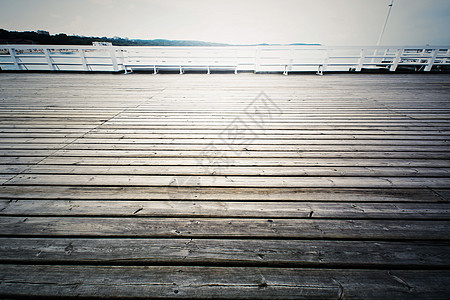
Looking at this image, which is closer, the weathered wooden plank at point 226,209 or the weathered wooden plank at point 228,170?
the weathered wooden plank at point 226,209

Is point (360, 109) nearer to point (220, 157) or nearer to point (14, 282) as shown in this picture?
point (220, 157)

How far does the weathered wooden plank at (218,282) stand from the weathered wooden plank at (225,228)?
21cm

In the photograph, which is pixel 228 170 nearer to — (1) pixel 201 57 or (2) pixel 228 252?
(2) pixel 228 252

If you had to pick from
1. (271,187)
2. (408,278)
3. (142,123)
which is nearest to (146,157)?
(142,123)

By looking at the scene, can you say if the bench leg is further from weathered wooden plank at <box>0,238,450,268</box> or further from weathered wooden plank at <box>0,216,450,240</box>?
weathered wooden plank at <box>0,238,450,268</box>

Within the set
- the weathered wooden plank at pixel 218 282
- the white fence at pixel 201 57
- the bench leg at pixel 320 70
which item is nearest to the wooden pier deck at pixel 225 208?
the weathered wooden plank at pixel 218 282

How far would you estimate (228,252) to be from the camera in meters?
1.06

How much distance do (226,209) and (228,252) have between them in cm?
33

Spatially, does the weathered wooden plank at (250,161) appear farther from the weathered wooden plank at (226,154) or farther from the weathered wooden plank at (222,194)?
the weathered wooden plank at (222,194)

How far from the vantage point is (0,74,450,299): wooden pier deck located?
93cm

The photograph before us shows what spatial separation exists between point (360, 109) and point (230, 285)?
3.93m

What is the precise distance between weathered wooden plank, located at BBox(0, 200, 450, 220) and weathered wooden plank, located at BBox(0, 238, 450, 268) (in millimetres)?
207

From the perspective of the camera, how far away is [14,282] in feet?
3.00

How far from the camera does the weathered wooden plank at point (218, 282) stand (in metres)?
0.87
